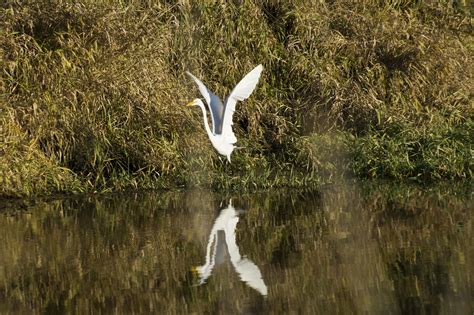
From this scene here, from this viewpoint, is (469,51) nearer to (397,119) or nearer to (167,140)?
(397,119)

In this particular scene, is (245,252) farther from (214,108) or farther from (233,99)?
(214,108)

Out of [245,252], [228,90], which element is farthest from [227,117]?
[245,252]

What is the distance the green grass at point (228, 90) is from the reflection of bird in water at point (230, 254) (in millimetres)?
1821

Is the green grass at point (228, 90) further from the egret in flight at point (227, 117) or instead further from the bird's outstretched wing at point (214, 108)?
the bird's outstretched wing at point (214, 108)

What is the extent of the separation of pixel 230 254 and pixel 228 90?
519 cm

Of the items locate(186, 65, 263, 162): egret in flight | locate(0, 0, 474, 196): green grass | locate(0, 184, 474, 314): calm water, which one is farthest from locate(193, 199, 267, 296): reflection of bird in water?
locate(0, 0, 474, 196): green grass

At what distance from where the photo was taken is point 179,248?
809 cm

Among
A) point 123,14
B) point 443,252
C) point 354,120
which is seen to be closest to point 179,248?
point 443,252

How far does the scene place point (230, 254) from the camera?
25.4 feet

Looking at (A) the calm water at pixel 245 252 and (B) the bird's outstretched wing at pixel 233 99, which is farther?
(B) the bird's outstretched wing at pixel 233 99

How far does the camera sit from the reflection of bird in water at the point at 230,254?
686 cm

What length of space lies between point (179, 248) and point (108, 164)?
3543mm

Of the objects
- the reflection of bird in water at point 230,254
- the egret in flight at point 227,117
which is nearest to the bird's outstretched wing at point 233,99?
the egret in flight at point 227,117

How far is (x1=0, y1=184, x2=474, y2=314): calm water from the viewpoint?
20.7 feet
